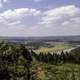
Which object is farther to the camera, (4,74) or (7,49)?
(7,49)

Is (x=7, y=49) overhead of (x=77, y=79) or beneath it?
overhead

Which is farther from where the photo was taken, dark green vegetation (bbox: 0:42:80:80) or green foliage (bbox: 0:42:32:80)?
green foliage (bbox: 0:42:32:80)

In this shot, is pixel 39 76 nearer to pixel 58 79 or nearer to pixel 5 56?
pixel 58 79

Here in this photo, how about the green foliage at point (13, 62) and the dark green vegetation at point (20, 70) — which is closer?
the dark green vegetation at point (20, 70)

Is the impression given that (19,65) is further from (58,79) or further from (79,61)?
(79,61)

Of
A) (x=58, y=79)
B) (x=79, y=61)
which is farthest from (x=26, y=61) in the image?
(x=79, y=61)

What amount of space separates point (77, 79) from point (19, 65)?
15390 millimetres

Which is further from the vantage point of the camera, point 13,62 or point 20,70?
point 13,62

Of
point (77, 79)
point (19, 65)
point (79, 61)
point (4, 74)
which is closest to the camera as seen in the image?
point (77, 79)

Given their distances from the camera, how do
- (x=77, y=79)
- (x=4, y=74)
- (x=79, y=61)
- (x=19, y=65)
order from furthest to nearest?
(x=79, y=61) < (x=19, y=65) < (x=4, y=74) < (x=77, y=79)

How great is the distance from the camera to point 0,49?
194 ft

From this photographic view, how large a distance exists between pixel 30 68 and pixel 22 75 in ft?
19.6

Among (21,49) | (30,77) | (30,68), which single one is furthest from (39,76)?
(21,49)

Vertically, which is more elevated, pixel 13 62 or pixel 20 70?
pixel 13 62
